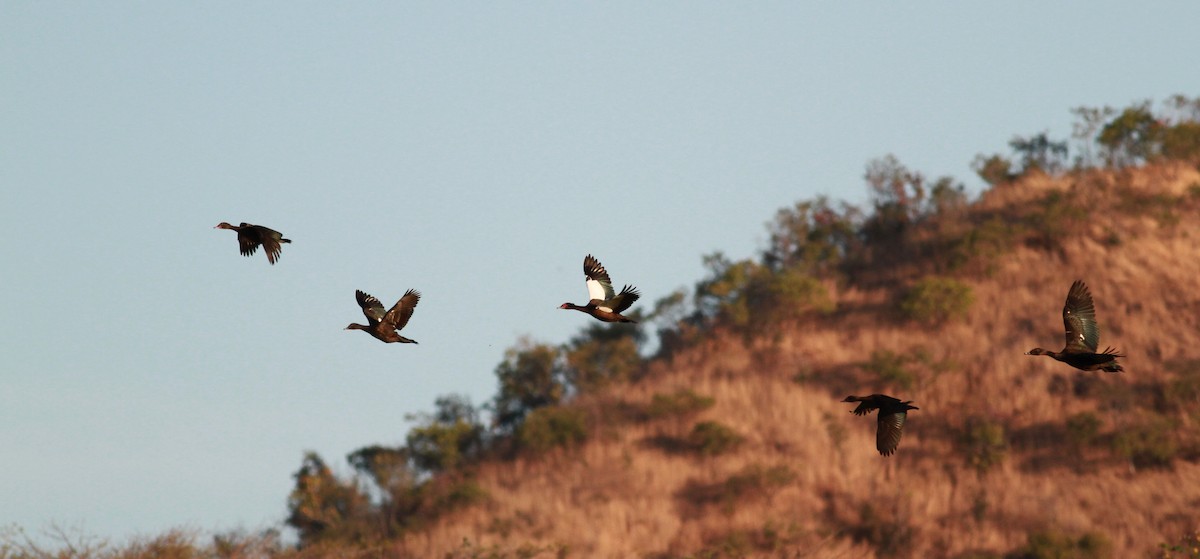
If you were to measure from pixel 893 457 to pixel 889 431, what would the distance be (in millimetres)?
20498

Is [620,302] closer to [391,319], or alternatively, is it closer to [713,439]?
[391,319]

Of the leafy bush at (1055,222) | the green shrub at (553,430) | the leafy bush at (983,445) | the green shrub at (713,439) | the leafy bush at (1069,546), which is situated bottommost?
the leafy bush at (1069,546)

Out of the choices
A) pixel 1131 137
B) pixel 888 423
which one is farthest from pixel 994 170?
pixel 888 423

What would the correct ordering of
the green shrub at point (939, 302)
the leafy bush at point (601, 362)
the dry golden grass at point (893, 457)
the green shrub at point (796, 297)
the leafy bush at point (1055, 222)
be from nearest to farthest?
the dry golden grass at point (893, 457), the green shrub at point (939, 302), the leafy bush at point (1055, 222), the green shrub at point (796, 297), the leafy bush at point (601, 362)

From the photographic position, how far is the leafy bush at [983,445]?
Result: 3341cm

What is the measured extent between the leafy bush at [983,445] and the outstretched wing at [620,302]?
68.7ft

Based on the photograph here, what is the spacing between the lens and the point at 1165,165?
148ft

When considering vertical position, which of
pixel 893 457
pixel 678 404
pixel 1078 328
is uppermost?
pixel 678 404

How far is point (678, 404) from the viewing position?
127 feet

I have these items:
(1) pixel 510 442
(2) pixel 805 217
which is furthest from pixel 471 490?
(2) pixel 805 217

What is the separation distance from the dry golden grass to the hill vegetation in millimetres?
78

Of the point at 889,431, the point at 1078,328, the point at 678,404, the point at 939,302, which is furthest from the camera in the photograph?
the point at 939,302

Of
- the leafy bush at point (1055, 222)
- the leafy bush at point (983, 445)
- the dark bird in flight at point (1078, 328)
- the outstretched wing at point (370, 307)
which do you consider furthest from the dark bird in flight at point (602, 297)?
the leafy bush at point (1055, 222)

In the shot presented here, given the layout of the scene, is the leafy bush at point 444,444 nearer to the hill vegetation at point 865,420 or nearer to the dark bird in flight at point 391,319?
the hill vegetation at point 865,420
